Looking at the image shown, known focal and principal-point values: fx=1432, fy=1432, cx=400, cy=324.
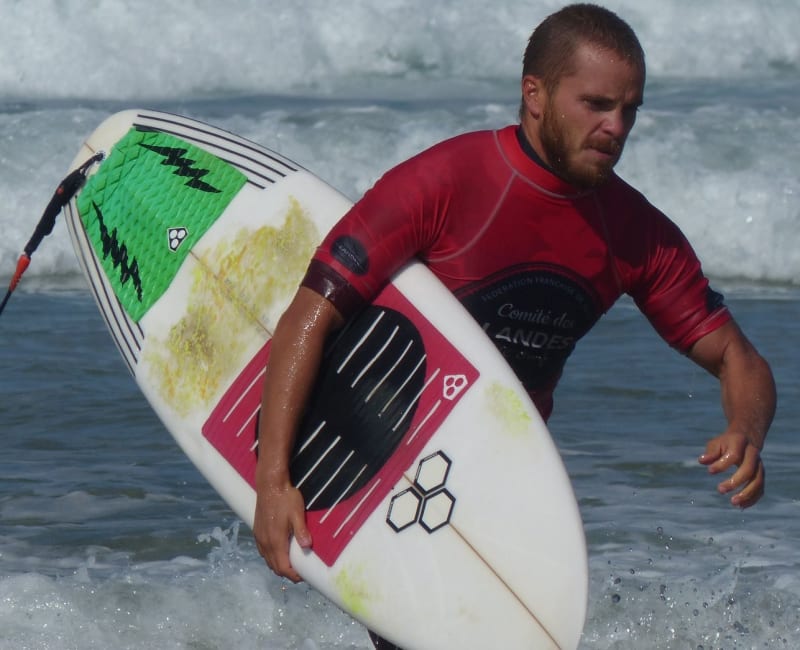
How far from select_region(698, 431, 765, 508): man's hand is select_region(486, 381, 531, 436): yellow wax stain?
0.39m

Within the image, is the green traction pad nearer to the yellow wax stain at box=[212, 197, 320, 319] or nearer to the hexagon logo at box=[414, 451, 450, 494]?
the yellow wax stain at box=[212, 197, 320, 319]

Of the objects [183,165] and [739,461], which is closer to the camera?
[739,461]

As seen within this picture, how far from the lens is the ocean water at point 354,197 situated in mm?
4223

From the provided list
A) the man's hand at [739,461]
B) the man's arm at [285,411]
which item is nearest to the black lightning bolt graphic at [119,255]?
the man's arm at [285,411]

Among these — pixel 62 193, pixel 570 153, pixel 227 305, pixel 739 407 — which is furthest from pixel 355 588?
pixel 62 193

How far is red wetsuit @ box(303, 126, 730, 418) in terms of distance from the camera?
262cm

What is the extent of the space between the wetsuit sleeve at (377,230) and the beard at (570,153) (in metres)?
0.21

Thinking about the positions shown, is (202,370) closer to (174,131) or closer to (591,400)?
(174,131)

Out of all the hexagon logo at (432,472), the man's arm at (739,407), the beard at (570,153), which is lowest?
the hexagon logo at (432,472)

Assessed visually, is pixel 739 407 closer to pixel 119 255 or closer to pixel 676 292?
pixel 676 292

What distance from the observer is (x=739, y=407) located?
2.78 meters

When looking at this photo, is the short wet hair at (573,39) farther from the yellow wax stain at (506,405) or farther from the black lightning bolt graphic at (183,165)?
the black lightning bolt graphic at (183,165)

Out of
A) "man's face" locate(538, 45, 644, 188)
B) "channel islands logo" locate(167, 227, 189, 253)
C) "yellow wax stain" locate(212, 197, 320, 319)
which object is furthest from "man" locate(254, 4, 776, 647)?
"channel islands logo" locate(167, 227, 189, 253)

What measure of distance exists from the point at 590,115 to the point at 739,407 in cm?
66
